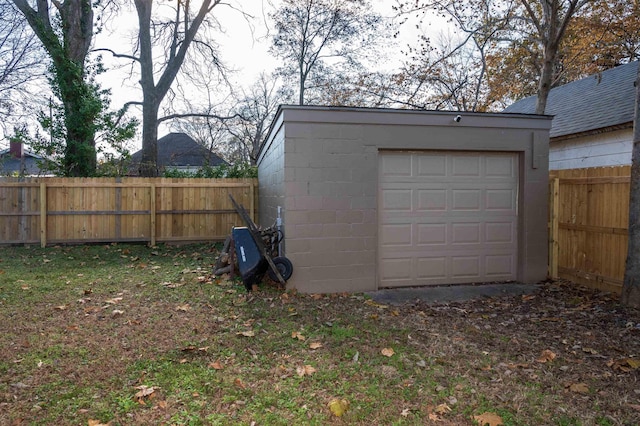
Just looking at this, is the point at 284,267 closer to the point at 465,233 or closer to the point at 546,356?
the point at 465,233

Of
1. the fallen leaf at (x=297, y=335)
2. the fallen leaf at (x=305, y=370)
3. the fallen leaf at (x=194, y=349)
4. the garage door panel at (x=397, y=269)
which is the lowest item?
the fallen leaf at (x=305, y=370)

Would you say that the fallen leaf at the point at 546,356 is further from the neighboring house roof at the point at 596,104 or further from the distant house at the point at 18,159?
the distant house at the point at 18,159

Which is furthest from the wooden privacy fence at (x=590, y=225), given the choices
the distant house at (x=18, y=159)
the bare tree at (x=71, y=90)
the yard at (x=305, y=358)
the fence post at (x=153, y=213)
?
the distant house at (x=18, y=159)

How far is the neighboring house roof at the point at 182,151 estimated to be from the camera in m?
26.0

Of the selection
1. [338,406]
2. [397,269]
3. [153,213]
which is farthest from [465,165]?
[153,213]

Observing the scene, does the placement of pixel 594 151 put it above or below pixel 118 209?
above

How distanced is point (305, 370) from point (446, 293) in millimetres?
3420

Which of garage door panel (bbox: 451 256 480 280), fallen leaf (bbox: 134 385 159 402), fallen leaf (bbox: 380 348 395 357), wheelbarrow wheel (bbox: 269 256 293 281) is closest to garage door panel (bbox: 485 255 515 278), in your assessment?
garage door panel (bbox: 451 256 480 280)

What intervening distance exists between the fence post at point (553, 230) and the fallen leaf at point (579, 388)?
4256 mm

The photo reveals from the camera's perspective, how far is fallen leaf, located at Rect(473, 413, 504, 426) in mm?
2830

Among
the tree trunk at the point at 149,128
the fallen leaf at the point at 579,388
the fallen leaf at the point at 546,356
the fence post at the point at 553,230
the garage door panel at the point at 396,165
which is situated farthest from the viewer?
the tree trunk at the point at 149,128

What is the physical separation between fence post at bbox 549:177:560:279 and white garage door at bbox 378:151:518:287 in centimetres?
75

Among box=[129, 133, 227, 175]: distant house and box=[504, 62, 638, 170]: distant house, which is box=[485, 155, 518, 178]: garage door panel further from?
box=[129, 133, 227, 175]: distant house

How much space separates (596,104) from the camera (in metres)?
9.98
